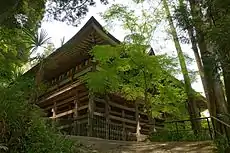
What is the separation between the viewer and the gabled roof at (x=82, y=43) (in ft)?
43.1

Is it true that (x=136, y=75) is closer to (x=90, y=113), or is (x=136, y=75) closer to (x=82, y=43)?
(x=90, y=113)

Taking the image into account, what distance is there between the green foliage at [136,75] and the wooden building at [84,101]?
103 centimetres

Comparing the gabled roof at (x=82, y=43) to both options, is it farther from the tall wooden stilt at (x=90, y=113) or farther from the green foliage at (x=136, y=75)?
the tall wooden stilt at (x=90, y=113)

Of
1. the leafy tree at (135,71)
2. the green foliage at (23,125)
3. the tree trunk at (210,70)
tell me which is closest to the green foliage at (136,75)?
the leafy tree at (135,71)

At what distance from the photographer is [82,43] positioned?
45.6ft

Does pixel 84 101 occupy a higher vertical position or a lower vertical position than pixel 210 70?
higher

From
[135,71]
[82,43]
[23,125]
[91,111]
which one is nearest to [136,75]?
[135,71]

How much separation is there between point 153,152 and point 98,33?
262 inches

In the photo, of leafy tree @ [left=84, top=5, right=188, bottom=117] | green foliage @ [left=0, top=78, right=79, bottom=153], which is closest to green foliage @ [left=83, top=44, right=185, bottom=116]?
leafy tree @ [left=84, top=5, right=188, bottom=117]

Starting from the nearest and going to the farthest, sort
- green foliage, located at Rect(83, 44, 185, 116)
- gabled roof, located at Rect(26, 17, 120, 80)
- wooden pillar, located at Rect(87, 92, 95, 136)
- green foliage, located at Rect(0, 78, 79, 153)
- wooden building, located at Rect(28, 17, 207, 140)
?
green foliage, located at Rect(0, 78, 79, 153) < green foliage, located at Rect(83, 44, 185, 116) < gabled roof, located at Rect(26, 17, 120, 80) < wooden pillar, located at Rect(87, 92, 95, 136) < wooden building, located at Rect(28, 17, 207, 140)

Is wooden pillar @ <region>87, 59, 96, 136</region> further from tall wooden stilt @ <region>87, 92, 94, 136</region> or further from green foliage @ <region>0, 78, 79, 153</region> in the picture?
green foliage @ <region>0, 78, 79, 153</region>

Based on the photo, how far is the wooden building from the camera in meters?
13.5

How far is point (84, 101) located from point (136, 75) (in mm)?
4139

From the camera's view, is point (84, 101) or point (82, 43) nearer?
point (82, 43)
